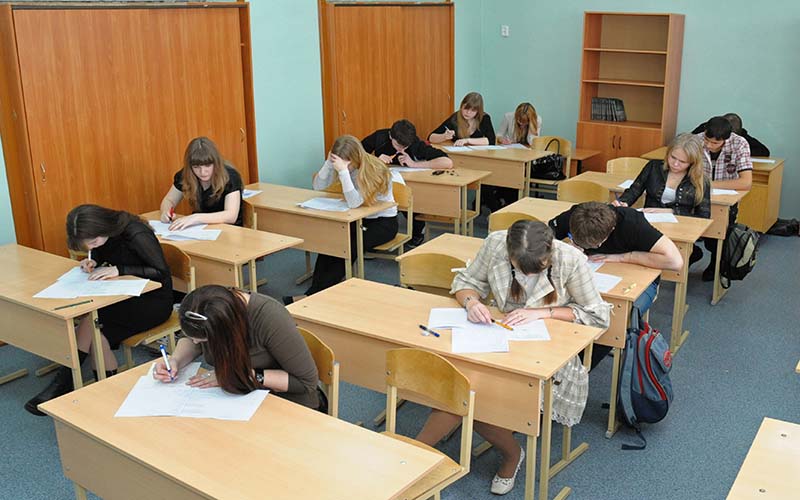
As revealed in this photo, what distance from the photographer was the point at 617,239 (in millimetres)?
4281

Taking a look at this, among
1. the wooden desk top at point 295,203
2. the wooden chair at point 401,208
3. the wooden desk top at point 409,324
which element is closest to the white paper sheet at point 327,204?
the wooden desk top at point 295,203

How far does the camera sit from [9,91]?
5238 mm

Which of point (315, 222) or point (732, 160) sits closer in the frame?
point (315, 222)

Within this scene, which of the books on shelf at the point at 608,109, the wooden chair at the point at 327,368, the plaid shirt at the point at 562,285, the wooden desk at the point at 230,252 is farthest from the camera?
the books on shelf at the point at 608,109

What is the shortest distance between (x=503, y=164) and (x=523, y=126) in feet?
2.56

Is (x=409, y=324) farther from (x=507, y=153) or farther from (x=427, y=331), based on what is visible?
(x=507, y=153)

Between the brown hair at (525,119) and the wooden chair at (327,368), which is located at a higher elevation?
the brown hair at (525,119)

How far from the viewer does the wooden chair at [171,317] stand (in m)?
4.27

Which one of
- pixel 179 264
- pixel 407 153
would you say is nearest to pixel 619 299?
pixel 179 264

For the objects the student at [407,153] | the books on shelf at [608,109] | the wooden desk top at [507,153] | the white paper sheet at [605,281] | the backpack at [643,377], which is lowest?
the backpack at [643,377]

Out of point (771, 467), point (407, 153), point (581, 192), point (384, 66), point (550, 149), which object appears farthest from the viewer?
point (384, 66)

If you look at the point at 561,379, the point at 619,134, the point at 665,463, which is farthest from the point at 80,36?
the point at 619,134

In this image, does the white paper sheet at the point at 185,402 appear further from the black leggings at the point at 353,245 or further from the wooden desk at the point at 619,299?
the black leggings at the point at 353,245

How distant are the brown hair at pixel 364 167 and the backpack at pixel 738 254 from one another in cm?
239
